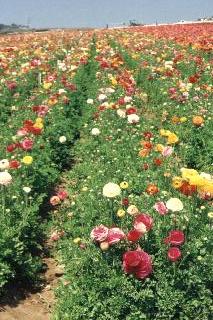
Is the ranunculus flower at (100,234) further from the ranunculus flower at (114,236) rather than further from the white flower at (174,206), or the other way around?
the white flower at (174,206)

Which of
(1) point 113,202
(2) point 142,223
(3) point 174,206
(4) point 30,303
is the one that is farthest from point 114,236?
(4) point 30,303

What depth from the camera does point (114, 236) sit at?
6.11 metres

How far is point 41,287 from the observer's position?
7.21m

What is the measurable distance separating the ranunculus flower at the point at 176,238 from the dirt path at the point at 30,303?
1.63 m

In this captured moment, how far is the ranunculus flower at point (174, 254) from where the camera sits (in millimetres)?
5938

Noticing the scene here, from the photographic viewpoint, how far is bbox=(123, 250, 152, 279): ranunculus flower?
5.87 meters

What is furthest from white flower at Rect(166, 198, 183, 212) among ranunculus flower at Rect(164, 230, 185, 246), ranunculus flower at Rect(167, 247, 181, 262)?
ranunculus flower at Rect(167, 247, 181, 262)

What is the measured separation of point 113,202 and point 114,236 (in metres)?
1.30

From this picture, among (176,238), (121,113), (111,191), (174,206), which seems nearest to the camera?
(176,238)

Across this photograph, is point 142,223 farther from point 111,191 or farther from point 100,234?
point 111,191

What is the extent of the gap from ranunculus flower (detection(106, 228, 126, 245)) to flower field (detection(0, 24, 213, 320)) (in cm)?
1

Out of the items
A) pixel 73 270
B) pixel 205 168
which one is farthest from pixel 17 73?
pixel 73 270

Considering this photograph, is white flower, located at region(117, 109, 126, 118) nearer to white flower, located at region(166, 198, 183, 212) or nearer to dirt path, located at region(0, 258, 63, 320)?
dirt path, located at region(0, 258, 63, 320)

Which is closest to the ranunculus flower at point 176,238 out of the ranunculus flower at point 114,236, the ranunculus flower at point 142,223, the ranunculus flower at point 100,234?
the ranunculus flower at point 142,223
